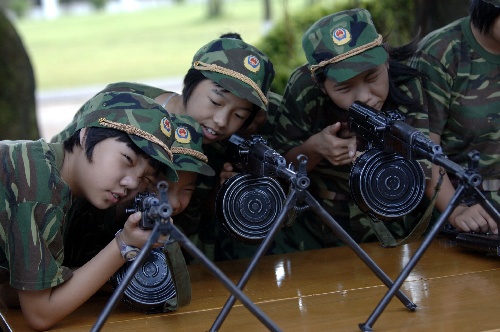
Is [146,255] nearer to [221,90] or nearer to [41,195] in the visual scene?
[41,195]

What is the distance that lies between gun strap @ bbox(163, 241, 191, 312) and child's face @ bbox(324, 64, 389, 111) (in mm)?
998

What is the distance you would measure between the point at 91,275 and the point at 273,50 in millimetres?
4210

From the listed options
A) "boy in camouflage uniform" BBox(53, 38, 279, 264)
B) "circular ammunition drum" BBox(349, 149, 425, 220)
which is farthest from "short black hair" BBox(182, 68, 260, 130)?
"circular ammunition drum" BBox(349, 149, 425, 220)

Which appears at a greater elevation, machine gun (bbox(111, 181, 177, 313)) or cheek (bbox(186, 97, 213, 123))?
cheek (bbox(186, 97, 213, 123))

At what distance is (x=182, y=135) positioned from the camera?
311 centimetres

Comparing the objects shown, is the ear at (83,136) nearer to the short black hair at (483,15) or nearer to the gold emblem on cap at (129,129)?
the gold emblem on cap at (129,129)

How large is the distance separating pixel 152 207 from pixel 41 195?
49cm

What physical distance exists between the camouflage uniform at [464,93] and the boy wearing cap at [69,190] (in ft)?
4.32

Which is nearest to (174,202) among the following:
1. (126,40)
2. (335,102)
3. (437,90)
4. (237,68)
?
(237,68)

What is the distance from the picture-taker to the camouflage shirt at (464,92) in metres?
3.56

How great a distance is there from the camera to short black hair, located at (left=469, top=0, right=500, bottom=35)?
3.40 meters

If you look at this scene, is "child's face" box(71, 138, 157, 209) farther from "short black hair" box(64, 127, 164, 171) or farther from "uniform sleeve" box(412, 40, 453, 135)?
"uniform sleeve" box(412, 40, 453, 135)

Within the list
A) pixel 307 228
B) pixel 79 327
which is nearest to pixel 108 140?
pixel 79 327

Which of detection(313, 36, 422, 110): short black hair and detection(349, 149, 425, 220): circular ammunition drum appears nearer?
detection(349, 149, 425, 220): circular ammunition drum
